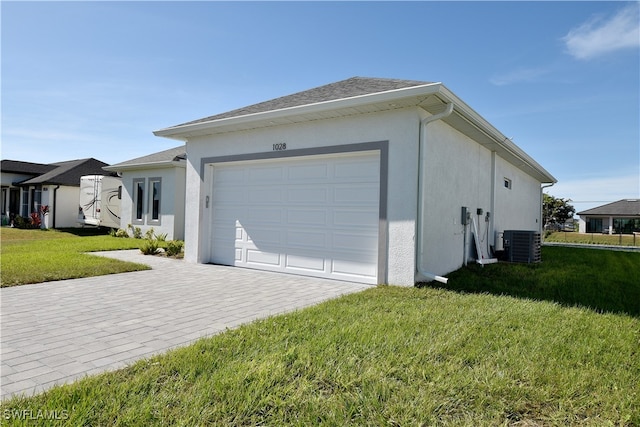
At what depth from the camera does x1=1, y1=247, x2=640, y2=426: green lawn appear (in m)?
2.21

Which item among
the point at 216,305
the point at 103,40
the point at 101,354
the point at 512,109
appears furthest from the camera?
the point at 512,109

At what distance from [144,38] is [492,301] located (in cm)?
863

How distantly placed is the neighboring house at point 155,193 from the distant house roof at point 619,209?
147 feet

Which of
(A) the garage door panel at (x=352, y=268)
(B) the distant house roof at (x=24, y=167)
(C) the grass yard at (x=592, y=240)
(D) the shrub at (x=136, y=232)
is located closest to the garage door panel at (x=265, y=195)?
(A) the garage door panel at (x=352, y=268)

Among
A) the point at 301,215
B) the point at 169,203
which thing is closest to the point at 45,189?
the point at 169,203

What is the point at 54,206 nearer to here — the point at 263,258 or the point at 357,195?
the point at 263,258

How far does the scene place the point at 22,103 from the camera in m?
8.88

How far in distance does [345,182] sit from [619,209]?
1802 inches

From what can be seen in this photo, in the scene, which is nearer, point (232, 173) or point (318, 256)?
point (318, 256)

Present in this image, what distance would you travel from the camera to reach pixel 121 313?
4.36m

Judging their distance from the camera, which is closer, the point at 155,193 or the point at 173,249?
Answer: the point at 173,249

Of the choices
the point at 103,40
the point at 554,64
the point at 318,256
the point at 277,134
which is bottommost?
the point at 318,256

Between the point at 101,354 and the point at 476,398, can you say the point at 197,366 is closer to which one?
the point at 101,354

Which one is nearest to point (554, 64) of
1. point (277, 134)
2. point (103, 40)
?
point (277, 134)
